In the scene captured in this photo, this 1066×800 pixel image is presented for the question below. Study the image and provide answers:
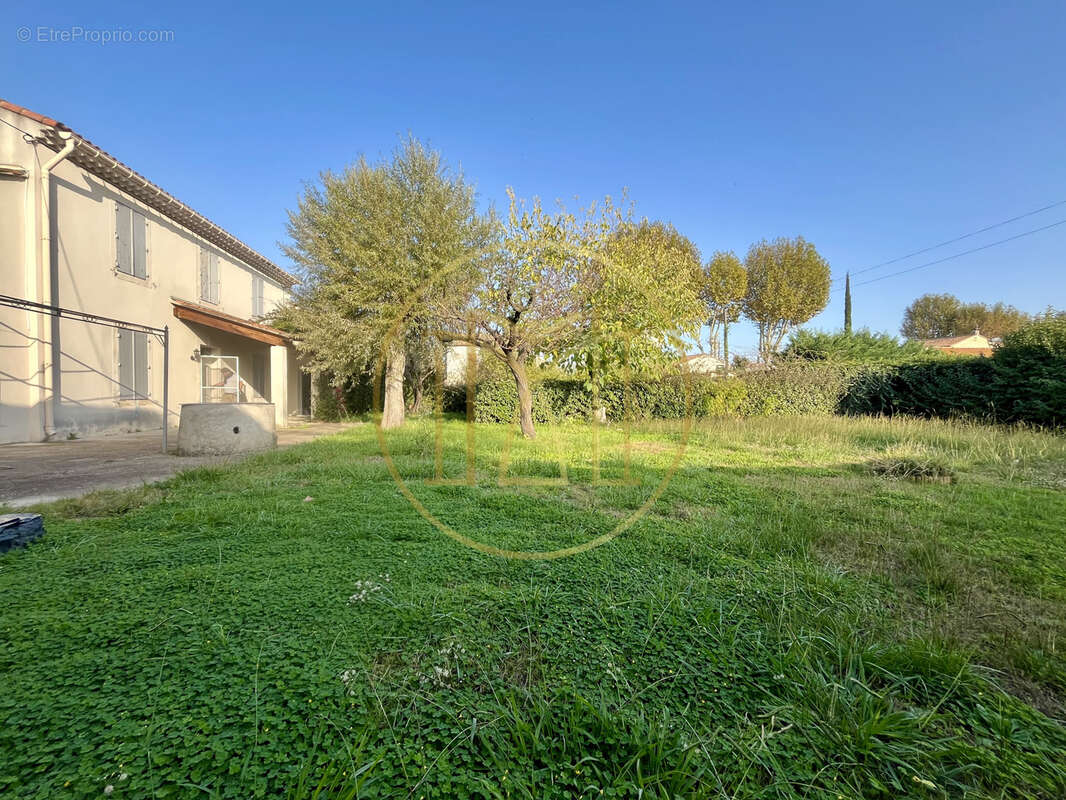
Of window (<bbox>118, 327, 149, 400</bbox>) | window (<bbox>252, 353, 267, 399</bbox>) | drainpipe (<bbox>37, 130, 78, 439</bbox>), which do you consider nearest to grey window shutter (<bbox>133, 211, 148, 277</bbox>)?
window (<bbox>118, 327, 149, 400</bbox>)

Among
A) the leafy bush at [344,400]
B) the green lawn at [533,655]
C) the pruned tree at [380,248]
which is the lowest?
the green lawn at [533,655]

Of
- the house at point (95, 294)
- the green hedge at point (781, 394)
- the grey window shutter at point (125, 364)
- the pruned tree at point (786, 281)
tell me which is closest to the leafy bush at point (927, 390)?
the green hedge at point (781, 394)

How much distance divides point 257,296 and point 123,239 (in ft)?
21.3

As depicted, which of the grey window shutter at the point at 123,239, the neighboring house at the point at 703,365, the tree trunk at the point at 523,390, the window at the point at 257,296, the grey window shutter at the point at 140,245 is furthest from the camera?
the window at the point at 257,296

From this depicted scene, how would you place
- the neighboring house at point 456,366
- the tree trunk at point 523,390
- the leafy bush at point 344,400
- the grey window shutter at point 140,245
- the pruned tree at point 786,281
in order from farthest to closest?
the pruned tree at point 786,281
the leafy bush at point 344,400
the neighboring house at point 456,366
the grey window shutter at point 140,245
the tree trunk at point 523,390

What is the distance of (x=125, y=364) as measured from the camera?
32.6 feet

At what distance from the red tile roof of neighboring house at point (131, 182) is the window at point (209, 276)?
508 mm

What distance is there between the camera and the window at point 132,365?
9.80m

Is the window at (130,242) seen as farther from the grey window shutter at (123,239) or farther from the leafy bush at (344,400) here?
the leafy bush at (344,400)

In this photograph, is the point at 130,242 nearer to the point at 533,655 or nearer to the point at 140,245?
the point at 140,245

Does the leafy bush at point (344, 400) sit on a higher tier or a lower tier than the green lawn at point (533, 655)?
higher

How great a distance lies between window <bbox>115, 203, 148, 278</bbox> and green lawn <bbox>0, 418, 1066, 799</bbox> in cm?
910

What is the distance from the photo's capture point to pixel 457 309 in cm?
895

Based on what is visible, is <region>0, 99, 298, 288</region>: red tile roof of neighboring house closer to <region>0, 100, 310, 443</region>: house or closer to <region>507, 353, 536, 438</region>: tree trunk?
<region>0, 100, 310, 443</region>: house
